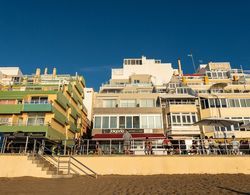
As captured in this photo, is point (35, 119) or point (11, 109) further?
point (35, 119)

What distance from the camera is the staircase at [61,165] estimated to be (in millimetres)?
14815

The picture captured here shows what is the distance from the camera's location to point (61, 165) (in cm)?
1599

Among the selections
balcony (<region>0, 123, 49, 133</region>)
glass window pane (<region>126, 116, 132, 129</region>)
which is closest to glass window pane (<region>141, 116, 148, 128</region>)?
glass window pane (<region>126, 116, 132, 129</region>)

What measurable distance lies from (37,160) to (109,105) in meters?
21.4

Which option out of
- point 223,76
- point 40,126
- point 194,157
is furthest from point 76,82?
point 194,157

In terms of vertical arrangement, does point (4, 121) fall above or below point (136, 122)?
above

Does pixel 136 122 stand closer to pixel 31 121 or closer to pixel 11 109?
pixel 31 121

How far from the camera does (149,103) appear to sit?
3597 centimetres

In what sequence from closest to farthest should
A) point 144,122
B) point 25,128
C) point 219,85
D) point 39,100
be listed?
1. point 144,122
2. point 25,128
3. point 39,100
4. point 219,85

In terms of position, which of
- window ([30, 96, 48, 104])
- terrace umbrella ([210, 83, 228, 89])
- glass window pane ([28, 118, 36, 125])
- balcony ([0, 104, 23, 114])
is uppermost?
terrace umbrella ([210, 83, 228, 89])

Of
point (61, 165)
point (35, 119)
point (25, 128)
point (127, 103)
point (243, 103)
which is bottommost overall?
point (61, 165)

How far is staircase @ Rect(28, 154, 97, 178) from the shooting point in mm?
14815

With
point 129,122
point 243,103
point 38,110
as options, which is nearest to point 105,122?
point 129,122

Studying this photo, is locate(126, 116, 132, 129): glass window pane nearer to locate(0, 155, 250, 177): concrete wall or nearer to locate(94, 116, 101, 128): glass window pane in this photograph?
locate(94, 116, 101, 128): glass window pane
